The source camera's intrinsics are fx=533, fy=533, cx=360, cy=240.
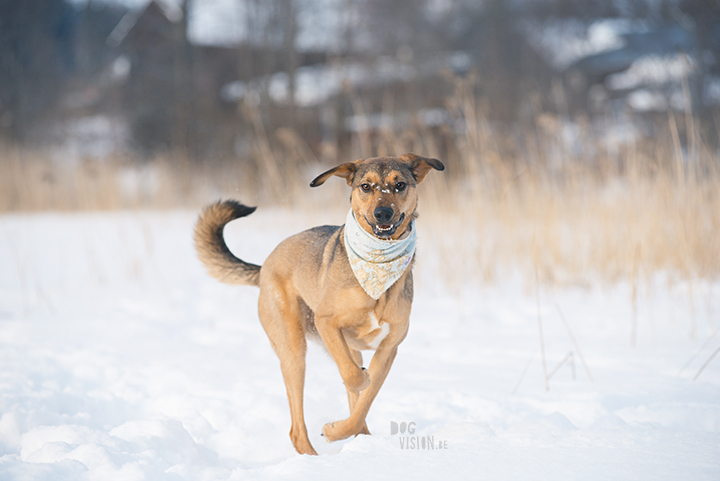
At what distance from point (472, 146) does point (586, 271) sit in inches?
68.6

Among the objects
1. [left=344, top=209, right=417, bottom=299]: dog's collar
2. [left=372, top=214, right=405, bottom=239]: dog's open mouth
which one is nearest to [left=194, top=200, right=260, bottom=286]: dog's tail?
[left=344, top=209, right=417, bottom=299]: dog's collar

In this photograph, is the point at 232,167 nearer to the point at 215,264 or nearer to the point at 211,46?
the point at 211,46

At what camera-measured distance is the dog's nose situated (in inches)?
87.0

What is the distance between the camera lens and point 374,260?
89.4 inches

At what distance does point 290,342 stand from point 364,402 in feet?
1.68

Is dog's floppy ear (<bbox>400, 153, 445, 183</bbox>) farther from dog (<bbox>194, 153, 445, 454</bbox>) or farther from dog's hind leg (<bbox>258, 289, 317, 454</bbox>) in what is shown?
dog's hind leg (<bbox>258, 289, 317, 454</bbox>)

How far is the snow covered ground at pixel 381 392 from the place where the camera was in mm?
1927

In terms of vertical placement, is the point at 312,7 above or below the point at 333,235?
above

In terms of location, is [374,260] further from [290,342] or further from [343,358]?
[290,342]

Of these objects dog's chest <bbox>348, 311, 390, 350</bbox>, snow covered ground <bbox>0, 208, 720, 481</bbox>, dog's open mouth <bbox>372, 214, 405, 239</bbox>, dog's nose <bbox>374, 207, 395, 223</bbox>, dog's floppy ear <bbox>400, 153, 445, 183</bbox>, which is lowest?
snow covered ground <bbox>0, 208, 720, 481</bbox>

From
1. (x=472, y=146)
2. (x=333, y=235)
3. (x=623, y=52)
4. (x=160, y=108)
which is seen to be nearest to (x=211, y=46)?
(x=160, y=108)

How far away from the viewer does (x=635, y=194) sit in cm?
531

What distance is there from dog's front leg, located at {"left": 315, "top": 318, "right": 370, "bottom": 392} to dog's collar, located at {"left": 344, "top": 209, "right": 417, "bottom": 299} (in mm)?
265

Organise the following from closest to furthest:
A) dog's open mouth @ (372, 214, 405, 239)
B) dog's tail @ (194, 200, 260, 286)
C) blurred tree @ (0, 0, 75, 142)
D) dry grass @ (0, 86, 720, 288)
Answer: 1. dog's open mouth @ (372, 214, 405, 239)
2. dog's tail @ (194, 200, 260, 286)
3. dry grass @ (0, 86, 720, 288)
4. blurred tree @ (0, 0, 75, 142)
